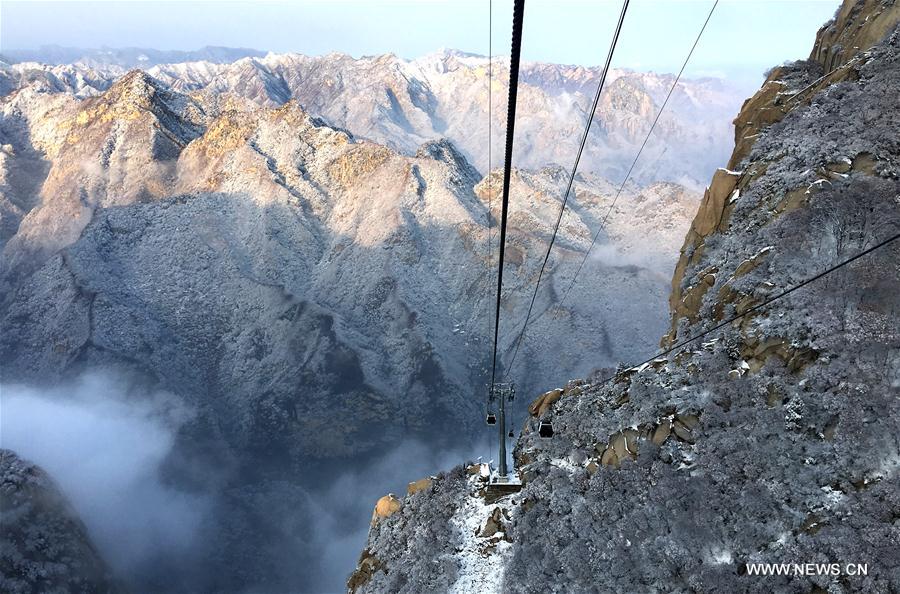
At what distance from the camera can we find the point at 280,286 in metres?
77.9

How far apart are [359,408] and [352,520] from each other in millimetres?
13253

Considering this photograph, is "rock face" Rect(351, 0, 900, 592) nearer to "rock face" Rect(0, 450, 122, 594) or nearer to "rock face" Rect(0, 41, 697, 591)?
"rock face" Rect(0, 450, 122, 594)

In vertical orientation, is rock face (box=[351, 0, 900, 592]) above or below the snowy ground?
above

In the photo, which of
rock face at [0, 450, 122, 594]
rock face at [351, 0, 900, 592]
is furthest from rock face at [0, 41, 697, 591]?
rock face at [351, 0, 900, 592]

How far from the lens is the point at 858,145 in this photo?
78.3 ft

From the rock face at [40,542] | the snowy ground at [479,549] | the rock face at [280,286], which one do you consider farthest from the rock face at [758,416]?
the rock face at [280,286]

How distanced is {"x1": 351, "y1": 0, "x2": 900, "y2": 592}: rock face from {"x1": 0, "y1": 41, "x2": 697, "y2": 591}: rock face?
1603 inches

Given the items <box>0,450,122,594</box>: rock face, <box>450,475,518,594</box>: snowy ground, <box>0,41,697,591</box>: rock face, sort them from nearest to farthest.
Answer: <box>450,475,518,594</box>: snowy ground < <box>0,450,122,594</box>: rock face < <box>0,41,697,591</box>: rock face

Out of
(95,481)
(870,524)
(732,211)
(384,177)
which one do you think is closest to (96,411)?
(95,481)

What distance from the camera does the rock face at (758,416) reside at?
52.0 ft

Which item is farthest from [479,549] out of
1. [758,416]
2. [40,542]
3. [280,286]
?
[280,286]

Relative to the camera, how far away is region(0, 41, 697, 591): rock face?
6600 centimetres

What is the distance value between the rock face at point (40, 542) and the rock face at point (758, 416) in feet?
96.6

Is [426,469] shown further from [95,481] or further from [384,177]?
[384,177]
